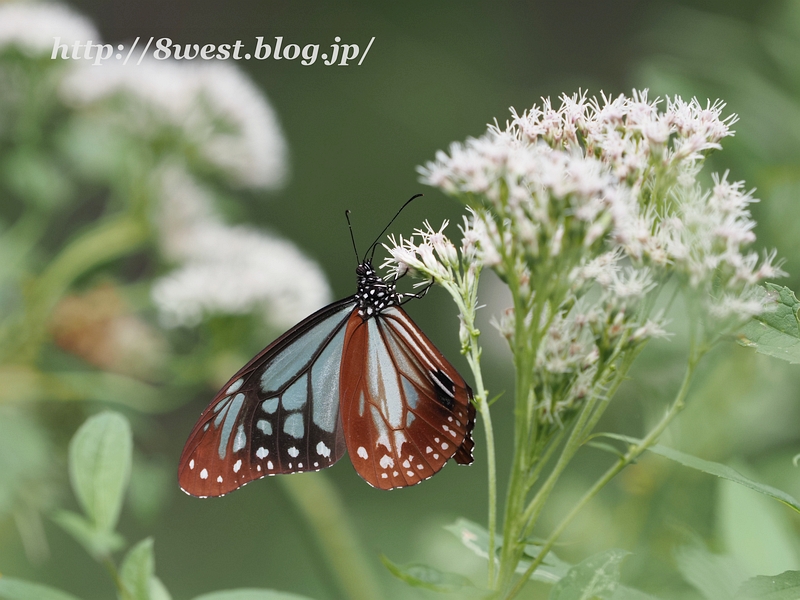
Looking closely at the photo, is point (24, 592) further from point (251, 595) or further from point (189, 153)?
point (189, 153)

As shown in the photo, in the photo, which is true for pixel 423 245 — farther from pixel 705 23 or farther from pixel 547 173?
pixel 705 23

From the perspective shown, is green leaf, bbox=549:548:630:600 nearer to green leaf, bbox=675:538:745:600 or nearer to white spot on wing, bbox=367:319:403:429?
green leaf, bbox=675:538:745:600

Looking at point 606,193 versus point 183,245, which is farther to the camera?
point 183,245

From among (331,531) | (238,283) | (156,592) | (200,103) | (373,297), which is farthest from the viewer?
(200,103)

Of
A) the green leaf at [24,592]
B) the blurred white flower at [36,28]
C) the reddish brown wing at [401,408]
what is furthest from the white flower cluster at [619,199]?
the blurred white flower at [36,28]

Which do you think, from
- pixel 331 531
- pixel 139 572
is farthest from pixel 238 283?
pixel 139 572

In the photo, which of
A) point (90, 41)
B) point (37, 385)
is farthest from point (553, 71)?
point (37, 385)

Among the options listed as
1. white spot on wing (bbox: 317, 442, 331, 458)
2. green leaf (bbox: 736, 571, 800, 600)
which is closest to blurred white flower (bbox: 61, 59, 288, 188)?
white spot on wing (bbox: 317, 442, 331, 458)
